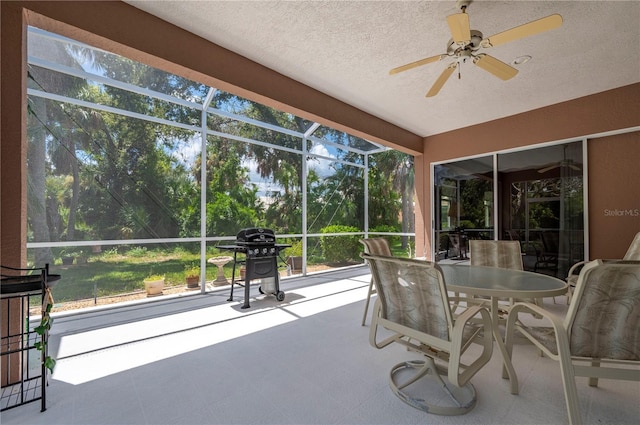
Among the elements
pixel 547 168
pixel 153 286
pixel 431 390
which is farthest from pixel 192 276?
pixel 547 168

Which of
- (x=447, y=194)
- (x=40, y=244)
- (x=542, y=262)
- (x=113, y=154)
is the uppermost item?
(x=113, y=154)

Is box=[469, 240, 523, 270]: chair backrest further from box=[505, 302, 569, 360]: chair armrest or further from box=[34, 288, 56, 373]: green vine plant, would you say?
box=[34, 288, 56, 373]: green vine plant

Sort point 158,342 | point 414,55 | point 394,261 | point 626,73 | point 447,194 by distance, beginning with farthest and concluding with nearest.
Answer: point 447,194, point 626,73, point 414,55, point 158,342, point 394,261

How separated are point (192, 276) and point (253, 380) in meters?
3.86

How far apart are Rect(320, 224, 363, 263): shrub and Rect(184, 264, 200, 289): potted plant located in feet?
10.3

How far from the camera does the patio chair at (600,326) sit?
1349 mm

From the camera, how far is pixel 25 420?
5.36ft

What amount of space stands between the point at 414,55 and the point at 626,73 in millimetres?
2803

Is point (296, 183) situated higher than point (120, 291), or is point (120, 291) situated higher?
A: point (296, 183)

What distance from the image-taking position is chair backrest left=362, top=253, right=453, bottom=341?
148 centimetres

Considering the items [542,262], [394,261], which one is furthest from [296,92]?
[542,262]

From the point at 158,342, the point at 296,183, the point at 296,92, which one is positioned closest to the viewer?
the point at 158,342

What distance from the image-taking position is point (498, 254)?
323 cm

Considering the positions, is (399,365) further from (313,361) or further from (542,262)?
(542,262)
